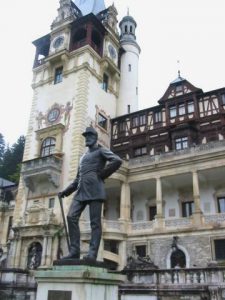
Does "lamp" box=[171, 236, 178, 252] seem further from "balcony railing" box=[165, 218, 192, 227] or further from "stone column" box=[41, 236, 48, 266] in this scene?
"stone column" box=[41, 236, 48, 266]

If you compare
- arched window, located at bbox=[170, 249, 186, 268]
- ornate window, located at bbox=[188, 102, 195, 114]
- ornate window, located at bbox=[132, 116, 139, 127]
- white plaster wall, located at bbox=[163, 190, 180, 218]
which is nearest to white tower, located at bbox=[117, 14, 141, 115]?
ornate window, located at bbox=[132, 116, 139, 127]

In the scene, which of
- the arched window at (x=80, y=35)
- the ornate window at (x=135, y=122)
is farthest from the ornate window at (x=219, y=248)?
the arched window at (x=80, y=35)

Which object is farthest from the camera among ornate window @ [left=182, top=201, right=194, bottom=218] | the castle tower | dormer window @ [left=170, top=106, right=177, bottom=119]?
dormer window @ [left=170, top=106, right=177, bottom=119]

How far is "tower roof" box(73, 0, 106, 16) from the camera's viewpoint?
42969 mm

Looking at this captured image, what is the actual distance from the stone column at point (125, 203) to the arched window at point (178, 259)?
478 centimetres

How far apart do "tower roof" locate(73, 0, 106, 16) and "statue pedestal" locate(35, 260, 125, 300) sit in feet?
136

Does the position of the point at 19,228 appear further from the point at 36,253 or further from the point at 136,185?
the point at 136,185

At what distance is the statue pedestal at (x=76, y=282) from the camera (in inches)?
222

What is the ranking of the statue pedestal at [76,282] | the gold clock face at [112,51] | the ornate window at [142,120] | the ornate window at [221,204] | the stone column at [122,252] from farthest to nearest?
the gold clock face at [112,51] → the ornate window at [142,120] → the ornate window at [221,204] → the stone column at [122,252] → the statue pedestal at [76,282]

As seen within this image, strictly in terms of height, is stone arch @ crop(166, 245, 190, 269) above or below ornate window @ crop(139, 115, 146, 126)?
below

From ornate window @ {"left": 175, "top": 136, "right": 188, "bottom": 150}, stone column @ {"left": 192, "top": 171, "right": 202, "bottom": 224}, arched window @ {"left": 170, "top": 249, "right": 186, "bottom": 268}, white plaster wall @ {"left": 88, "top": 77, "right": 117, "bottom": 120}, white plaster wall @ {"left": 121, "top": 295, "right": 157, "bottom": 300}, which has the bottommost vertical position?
white plaster wall @ {"left": 121, "top": 295, "right": 157, "bottom": 300}

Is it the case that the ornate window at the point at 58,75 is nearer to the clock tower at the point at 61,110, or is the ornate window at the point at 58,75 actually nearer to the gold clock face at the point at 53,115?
the clock tower at the point at 61,110

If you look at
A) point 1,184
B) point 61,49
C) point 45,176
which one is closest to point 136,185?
point 45,176

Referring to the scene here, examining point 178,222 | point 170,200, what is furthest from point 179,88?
point 178,222
